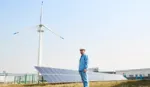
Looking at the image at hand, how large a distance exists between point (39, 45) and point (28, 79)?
8.54 metres

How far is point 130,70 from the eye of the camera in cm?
10681

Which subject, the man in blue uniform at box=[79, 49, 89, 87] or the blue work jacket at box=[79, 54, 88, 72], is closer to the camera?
the man in blue uniform at box=[79, 49, 89, 87]

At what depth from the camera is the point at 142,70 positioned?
335ft

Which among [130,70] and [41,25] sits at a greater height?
[41,25]

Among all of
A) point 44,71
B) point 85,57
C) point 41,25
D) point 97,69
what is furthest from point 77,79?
point 97,69

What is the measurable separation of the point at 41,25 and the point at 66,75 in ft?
37.3

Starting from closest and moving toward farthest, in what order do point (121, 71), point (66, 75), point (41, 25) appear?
point (66, 75) → point (41, 25) → point (121, 71)

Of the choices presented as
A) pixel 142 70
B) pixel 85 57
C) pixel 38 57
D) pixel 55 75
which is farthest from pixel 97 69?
pixel 85 57

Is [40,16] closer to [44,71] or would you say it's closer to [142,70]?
[44,71]

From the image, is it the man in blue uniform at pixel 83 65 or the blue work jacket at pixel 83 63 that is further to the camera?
the blue work jacket at pixel 83 63

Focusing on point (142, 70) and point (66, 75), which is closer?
point (66, 75)

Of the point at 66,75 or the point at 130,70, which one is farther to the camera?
the point at 130,70

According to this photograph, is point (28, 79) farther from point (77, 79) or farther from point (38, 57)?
point (77, 79)

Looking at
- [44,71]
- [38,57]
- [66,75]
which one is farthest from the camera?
[38,57]
